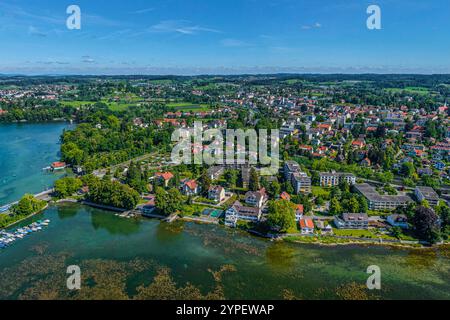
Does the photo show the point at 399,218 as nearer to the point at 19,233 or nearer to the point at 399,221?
the point at 399,221

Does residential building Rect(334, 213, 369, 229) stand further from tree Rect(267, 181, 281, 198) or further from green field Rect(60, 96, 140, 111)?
green field Rect(60, 96, 140, 111)

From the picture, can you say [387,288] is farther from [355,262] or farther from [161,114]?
[161,114]

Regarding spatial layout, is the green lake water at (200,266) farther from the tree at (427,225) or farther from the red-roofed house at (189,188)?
the red-roofed house at (189,188)

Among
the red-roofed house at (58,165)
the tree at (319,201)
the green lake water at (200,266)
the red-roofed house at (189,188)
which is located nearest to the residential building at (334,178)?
the tree at (319,201)

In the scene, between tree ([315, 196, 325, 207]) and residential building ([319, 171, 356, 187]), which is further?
residential building ([319, 171, 356, 187])

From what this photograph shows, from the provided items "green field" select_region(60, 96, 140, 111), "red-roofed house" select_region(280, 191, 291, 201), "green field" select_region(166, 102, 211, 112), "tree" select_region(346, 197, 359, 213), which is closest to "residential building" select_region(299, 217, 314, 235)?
"tree" select_region(346, 197, 359, 213)

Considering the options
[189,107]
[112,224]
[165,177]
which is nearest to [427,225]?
[165,177]
